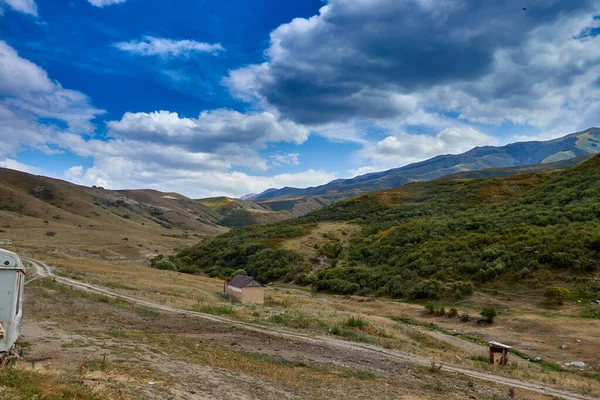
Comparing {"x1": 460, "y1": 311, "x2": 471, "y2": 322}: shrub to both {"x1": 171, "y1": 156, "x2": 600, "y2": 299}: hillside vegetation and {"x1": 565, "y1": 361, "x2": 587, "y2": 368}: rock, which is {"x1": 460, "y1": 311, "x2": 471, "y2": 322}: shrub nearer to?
{"x1": 171, "y1": 156, "x2": 600, "y2": 299}: hillside vegetation

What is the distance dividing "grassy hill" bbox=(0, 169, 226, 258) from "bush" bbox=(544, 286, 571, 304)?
6036 cm

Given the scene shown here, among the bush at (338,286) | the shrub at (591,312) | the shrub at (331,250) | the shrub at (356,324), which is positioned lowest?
the bush at (338,286)

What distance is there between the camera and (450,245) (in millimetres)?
48594

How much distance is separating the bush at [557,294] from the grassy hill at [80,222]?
60359 mm

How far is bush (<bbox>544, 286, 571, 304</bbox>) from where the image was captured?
32250mm

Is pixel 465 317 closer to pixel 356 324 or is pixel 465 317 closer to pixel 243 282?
pixel 356 324

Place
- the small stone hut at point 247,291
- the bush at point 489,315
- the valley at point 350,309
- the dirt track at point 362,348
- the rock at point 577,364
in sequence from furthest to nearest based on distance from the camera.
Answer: the small stone hut at point 247,291 → the bush at point 489,315 → the rock at point 577,364 → the dirt track at point 362,348 → the valley at point 350,309

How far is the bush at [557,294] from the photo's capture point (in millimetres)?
32250

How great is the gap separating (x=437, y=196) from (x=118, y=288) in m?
69.3

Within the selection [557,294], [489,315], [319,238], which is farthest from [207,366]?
[319,238]

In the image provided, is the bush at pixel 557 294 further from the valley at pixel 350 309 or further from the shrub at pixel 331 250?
the shrub at pixel 331 250

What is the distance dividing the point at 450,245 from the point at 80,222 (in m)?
93.5

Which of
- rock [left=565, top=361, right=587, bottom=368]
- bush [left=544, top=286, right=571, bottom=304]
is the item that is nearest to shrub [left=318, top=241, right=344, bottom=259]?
bush [left=544, top=286, right=571, bottom=304]

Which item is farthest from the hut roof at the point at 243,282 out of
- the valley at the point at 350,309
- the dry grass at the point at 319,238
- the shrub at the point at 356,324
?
the dry grass at the point at 319,238
